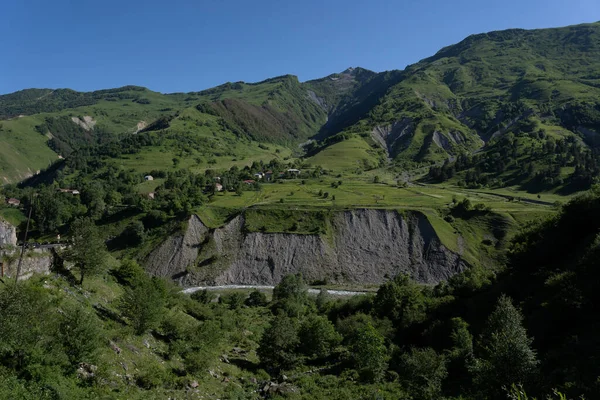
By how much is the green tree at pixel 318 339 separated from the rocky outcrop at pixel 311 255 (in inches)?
1678

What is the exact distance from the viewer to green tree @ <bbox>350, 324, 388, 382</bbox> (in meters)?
37.6

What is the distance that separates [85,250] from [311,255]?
6173 cm

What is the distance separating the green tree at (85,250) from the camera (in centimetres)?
3856

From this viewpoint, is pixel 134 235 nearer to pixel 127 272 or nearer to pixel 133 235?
pixel 133 235

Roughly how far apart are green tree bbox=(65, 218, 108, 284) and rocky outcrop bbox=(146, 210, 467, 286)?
49.5 metres

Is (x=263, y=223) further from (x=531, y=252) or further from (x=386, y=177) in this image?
(x=386, y=177)

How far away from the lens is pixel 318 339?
46250 millimetres

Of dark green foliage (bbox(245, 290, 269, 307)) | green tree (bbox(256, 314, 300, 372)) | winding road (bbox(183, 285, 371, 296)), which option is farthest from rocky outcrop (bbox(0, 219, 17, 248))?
green tree (bbox(256, 314, 300, 372))

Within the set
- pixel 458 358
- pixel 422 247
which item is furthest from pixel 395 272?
pixel 458 358

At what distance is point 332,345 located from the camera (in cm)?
4778

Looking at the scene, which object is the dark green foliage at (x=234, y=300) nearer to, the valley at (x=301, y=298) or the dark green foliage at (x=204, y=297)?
the valley at (x=301, y=298)

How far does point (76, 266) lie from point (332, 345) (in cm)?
3190

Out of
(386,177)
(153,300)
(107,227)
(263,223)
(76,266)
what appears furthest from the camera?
(386,177)

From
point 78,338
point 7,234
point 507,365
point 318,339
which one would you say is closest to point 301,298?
point 318,339
